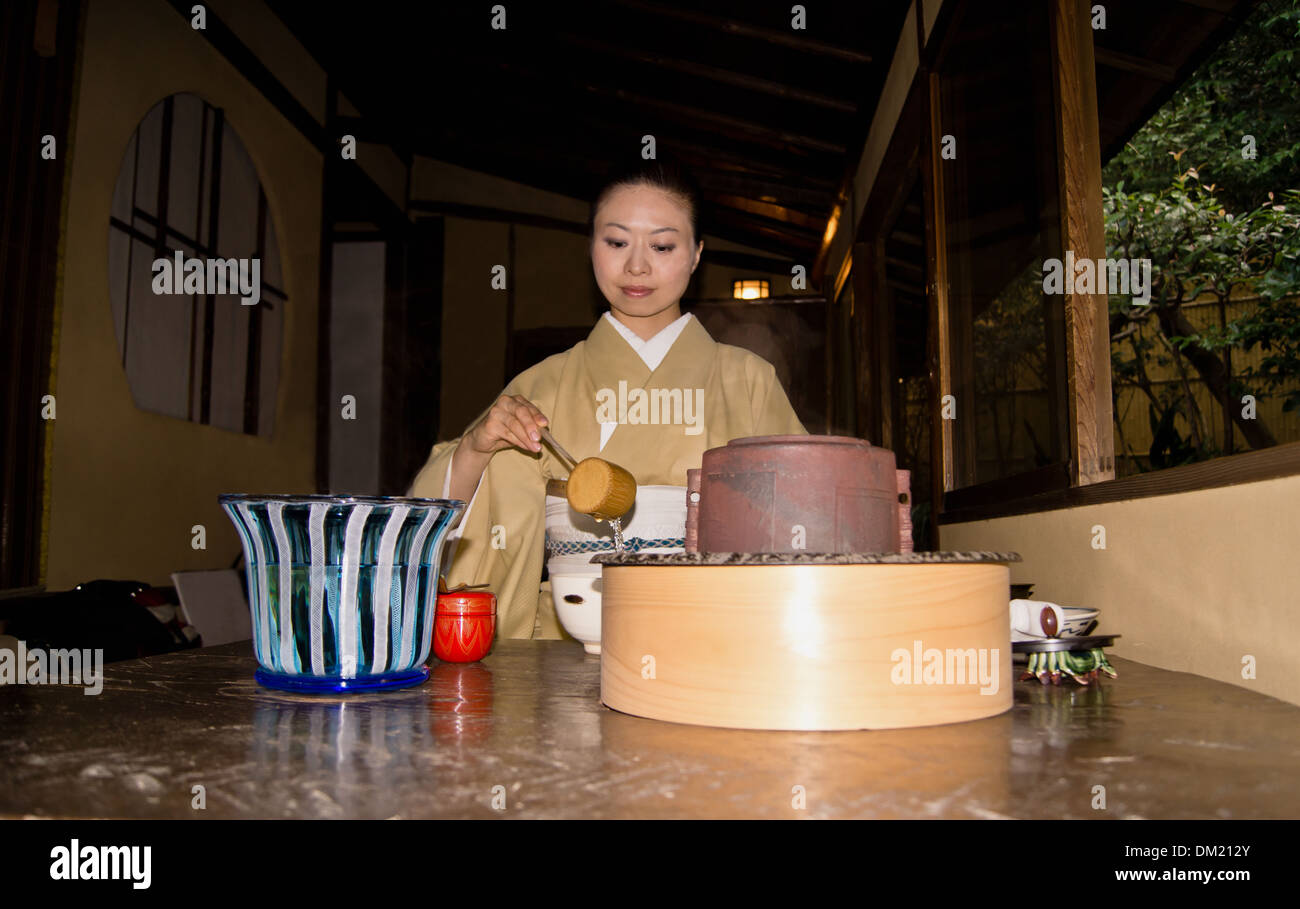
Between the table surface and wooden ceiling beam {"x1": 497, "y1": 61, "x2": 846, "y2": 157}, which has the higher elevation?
wooden ceiling beam {"x1": 497, "y1": 61, "x2": 846, "y2": 157}

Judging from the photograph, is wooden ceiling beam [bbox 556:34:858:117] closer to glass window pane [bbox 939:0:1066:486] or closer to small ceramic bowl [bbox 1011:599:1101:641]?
glass window pane [bbox 939:0:1066:486]

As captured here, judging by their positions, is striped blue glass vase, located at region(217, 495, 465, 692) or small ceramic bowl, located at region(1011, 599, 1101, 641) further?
small ceramic bowl, located at region(1011, 599, 1101, 641)

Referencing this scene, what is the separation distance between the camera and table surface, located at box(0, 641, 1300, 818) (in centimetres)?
60

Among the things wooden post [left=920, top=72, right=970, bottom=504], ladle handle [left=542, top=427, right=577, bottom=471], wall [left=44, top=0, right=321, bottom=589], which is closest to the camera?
ladle handle [left=542, top=427, right=577, bottom=471]

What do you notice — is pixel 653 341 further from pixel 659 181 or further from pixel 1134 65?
pixel 1134 65

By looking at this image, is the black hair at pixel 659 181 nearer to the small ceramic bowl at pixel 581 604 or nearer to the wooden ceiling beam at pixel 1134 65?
the wooden ceiling beam at pixel 1134 65

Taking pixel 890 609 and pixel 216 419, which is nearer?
pixel 890 609

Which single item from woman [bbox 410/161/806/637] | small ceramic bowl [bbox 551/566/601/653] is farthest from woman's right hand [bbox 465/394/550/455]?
small ceramic bowl [bbox 551/566/601/653]

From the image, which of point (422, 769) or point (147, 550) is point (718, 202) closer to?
point (147, 550)

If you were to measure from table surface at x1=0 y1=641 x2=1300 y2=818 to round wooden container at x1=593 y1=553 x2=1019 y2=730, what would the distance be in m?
0.03

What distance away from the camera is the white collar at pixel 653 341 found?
2.11 metres

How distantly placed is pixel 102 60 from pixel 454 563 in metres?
3.37
